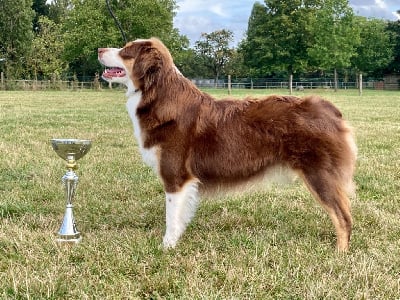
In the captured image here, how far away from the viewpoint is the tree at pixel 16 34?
49.0 m

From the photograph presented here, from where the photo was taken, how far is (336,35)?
49125mm

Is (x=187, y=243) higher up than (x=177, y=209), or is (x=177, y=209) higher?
(x=177, y=209)

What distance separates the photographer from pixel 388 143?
9.27 metres

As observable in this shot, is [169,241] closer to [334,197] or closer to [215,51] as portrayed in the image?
[334,197]

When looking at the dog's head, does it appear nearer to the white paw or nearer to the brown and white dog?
the brown and white dog

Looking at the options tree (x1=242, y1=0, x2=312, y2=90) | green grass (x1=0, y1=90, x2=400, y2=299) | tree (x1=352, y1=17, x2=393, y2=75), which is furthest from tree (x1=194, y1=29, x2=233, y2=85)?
green grass (x1=0, y1=90, x2=400, y2=299)

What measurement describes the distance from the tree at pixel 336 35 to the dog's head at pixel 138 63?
47.8m

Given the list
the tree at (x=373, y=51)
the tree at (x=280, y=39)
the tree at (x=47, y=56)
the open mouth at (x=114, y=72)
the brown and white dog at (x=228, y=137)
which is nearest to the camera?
the brown and white dog at (x=228, y=137)

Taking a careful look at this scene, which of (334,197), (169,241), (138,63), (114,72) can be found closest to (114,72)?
(114,72)

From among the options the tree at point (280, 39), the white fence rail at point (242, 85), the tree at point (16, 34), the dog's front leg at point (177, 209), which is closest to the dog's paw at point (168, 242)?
the dog's front leg at point (177, 209)

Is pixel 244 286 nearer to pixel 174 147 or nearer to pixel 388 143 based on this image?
pixel 174 147

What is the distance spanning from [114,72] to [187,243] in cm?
169

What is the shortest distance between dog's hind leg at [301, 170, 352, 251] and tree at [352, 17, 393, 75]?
202ft

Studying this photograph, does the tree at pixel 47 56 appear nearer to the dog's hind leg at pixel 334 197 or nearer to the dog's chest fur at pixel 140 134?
the dog's chest fur at pixel 140 134
